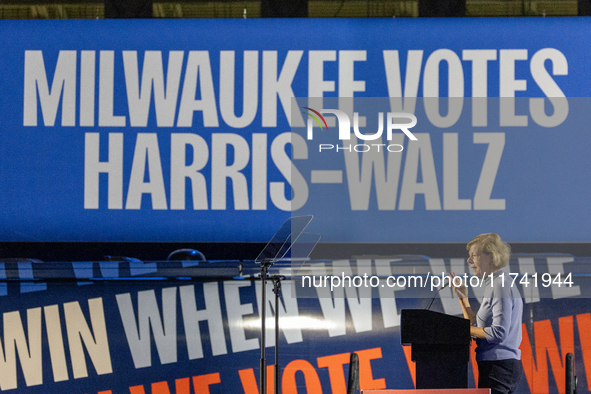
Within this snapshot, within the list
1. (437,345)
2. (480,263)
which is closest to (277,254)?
(437,345)

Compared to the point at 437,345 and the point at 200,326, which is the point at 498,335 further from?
the point at 200,326

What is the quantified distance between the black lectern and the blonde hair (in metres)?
0.74

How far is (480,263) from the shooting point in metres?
3.70

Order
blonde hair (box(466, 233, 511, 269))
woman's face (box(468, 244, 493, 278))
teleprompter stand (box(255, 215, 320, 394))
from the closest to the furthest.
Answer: teleprompter stand (box(255, 215, 320, 394)), woman's face (box(468, 244, 493, 278)), blonde hair (box(466, 233, 511, 269))

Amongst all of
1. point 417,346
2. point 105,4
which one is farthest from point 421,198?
point 105,4

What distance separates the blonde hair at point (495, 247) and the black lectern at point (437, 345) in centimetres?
74

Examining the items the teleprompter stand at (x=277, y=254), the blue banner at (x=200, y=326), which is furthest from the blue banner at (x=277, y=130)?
the teleprompter stand at (x=277, y=254)

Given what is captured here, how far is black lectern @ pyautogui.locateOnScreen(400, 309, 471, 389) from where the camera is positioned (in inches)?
125

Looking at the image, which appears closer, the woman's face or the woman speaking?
the woman speaking

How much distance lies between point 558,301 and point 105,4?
4.64m

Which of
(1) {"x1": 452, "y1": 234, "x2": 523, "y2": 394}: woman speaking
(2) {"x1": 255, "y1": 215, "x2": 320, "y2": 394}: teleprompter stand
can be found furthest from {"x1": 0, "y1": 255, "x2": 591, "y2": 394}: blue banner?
(1) {"x1": 452, "y1": 234, "x2": 523, "y2": 394}: woman speaking

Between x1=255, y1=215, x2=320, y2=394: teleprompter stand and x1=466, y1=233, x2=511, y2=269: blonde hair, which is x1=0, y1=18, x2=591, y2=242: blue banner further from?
x1=255, y1=215, x2=320, y2=394: teleprompter stand

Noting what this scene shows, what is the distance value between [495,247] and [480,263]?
26 centimetres

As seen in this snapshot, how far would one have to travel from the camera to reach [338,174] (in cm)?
455
